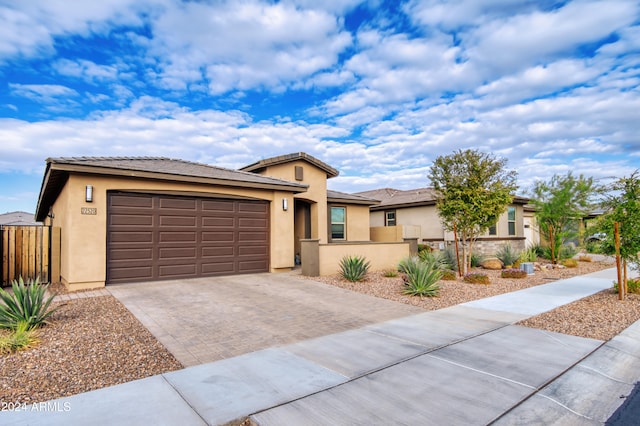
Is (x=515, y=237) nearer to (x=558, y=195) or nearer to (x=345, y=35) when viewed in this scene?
(x=558, y=195)

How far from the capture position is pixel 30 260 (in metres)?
10.9

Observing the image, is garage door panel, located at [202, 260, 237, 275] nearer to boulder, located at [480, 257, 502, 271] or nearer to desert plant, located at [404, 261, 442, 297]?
desert plant, located at [404, 261, 442, 297]

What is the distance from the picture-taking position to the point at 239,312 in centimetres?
739

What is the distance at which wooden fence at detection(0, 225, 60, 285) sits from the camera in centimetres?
1050

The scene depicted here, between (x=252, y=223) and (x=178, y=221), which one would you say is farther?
(x=252, y=223)

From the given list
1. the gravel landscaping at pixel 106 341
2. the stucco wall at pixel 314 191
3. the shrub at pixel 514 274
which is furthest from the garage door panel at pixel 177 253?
the shrub at pixel 514 274

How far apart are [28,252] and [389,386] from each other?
1186cm

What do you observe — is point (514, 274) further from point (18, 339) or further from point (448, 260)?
point (18, 339)

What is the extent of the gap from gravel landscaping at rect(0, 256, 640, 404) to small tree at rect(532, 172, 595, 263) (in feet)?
25.6

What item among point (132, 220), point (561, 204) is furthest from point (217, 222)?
point (561, 204)

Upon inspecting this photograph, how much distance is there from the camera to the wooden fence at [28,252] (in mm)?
10500

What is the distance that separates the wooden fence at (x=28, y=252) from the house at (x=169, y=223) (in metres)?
0.35

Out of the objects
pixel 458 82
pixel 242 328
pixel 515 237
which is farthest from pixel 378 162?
pixel 242 328

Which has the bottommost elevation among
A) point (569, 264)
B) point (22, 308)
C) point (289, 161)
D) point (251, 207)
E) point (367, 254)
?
point (569, 264)
